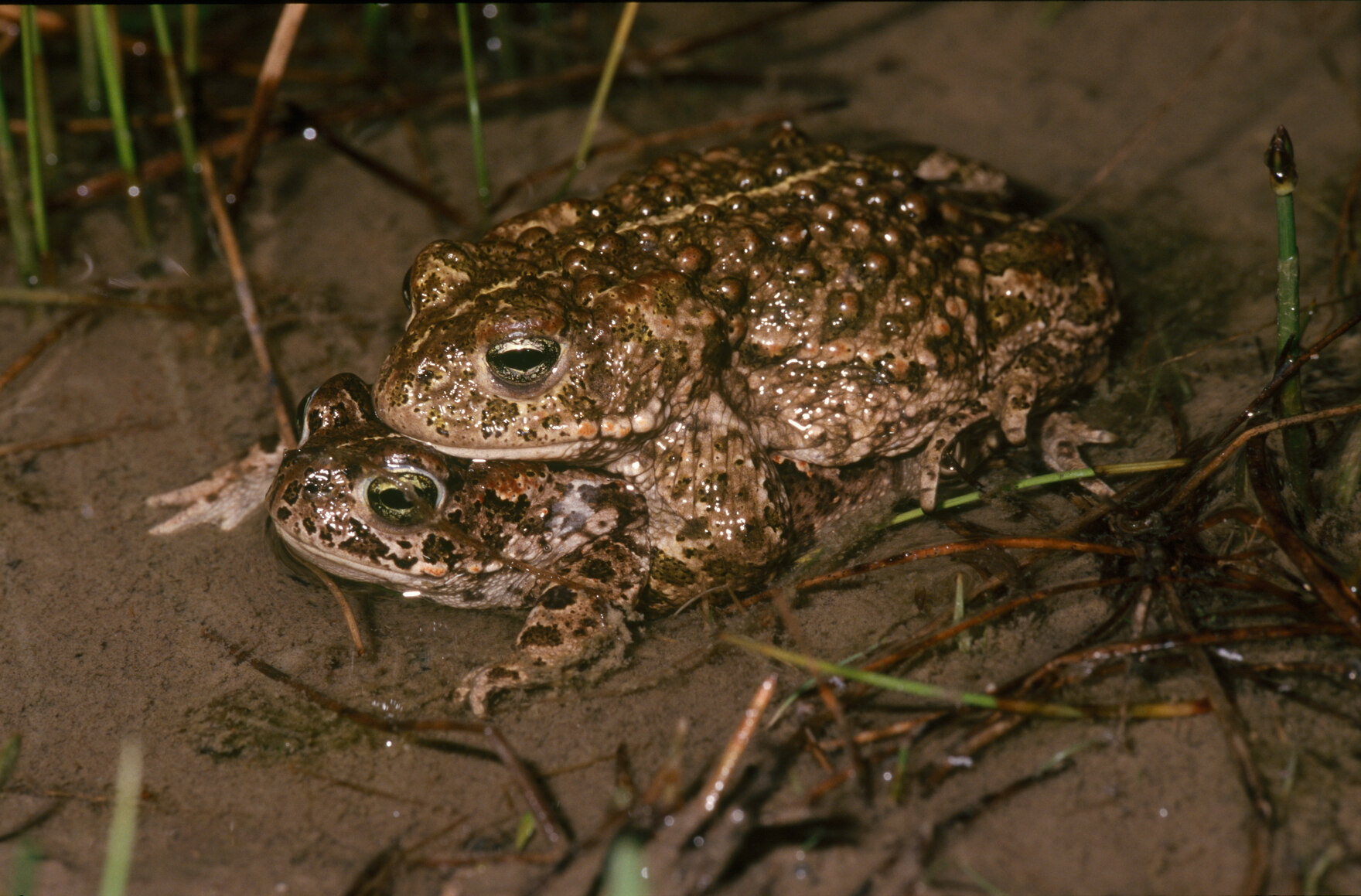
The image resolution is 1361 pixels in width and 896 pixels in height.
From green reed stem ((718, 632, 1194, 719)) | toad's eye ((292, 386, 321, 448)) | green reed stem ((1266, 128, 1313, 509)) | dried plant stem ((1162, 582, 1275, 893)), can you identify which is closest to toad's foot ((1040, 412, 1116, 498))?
green reed stem ((1266, 128, 1313, 509))

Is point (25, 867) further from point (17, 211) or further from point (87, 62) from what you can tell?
point (87, 62)

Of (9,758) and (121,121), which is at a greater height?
(121,121)

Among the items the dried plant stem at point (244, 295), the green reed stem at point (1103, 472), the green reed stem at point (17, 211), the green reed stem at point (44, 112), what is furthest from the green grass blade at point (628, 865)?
the green reed stem at point (44, 112)

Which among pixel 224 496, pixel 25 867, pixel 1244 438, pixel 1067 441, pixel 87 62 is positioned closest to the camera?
pixel 25 867

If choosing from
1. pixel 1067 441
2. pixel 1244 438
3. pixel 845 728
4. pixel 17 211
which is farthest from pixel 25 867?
pixel 1244 438

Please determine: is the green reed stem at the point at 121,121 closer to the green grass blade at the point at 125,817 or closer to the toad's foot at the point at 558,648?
the green grass blade at the point at 125,817

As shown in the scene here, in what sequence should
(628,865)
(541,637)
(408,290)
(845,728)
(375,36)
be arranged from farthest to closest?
(375,36) < (408,290) < (541,637) < (845,728) < (628,865)

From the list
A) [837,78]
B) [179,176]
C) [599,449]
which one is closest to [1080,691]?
[599,449]
